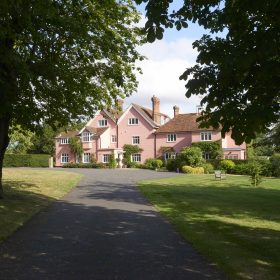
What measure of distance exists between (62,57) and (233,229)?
1038 cm

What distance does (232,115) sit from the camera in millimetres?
7121

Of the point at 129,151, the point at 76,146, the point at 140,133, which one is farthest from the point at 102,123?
the point at 129,151

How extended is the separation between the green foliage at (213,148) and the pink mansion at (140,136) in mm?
867

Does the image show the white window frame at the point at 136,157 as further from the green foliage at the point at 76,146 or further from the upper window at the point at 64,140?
the upper window at the point at 64,140

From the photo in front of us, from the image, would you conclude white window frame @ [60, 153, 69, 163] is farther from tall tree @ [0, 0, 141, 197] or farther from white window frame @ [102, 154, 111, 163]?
tall tree @ [0, 0, 141, 197]

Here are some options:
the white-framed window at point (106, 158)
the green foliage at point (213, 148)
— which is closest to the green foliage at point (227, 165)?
the green foliage at point (213, 148)

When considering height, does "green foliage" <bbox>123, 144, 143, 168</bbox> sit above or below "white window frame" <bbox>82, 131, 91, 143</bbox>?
below

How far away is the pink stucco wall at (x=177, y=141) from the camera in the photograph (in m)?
60.3

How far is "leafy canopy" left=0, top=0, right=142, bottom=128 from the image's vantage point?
14.1 m

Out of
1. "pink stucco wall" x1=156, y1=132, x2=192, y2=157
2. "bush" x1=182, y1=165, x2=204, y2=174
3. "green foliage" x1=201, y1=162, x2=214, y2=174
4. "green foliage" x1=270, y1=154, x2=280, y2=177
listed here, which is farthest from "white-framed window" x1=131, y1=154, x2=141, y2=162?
"green foliage" x1=270, y1=154, x2=280, y2=177

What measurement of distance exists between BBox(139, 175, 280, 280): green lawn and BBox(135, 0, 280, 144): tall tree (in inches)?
93.7

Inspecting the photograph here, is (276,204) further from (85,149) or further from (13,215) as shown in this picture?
(85,149)

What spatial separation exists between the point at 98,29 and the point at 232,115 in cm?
1187

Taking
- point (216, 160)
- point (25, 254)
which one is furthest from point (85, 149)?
point (25, 254)
